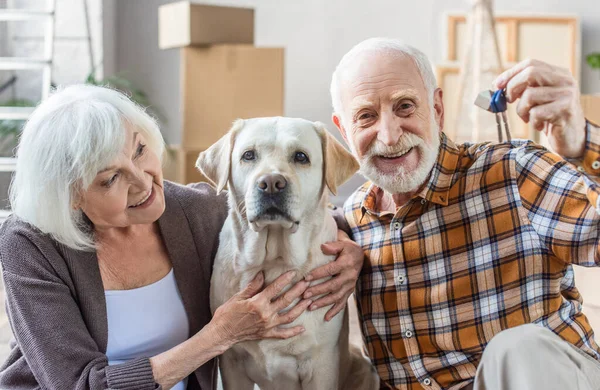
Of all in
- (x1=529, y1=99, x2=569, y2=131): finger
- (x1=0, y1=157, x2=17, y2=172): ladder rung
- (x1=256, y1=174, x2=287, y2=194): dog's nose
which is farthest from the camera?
(x1=0, y1=157, x2=17, y2=172): ladder rung

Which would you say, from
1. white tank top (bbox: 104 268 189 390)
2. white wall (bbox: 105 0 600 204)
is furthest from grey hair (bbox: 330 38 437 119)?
white wall (bbox: 105 0 600 204)

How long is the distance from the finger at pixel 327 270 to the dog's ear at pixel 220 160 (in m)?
0.30

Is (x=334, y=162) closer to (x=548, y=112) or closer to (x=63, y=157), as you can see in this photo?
(x=548, y=112)

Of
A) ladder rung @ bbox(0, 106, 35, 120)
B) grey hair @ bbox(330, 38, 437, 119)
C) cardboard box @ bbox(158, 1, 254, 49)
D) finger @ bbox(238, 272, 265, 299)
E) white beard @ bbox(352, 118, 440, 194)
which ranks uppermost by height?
cardboard box @ bbox(158, 1, 254, 49)

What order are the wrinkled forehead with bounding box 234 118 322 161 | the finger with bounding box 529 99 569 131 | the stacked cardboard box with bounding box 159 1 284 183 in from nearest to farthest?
the finger with bounding box 529 99 569 131
the wrinkled forehead with bounding box 234 118 322 161
the stacked cardboard box with bounding box 159 1 284 183

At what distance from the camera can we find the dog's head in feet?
5.35

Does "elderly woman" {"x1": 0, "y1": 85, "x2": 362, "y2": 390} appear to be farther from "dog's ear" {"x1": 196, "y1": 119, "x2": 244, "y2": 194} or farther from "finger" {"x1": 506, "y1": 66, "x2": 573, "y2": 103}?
"finger" {"x1": 506, "y1": 66, "x2": 573, "y2": 103}

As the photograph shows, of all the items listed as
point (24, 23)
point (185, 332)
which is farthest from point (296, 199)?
point (24, 23)

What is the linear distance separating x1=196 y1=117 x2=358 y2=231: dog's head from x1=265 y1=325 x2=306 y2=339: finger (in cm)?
25

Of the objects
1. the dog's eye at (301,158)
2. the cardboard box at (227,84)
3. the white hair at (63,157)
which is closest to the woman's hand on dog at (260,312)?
the dog's eye at (301,158)

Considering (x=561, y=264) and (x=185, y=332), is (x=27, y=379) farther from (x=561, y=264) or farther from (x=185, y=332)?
(x=561, y=264)

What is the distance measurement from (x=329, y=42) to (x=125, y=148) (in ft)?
14.5

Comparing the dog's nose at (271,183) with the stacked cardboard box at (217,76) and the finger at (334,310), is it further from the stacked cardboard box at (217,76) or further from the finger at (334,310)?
the stacked cardboard box at (217,76)

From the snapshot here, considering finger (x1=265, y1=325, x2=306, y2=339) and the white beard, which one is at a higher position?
the white beard
